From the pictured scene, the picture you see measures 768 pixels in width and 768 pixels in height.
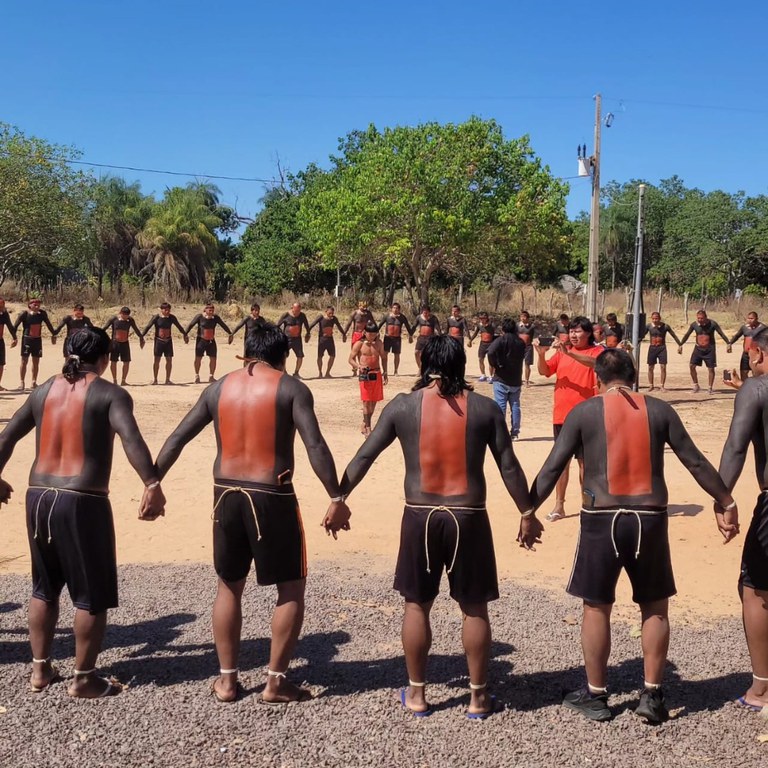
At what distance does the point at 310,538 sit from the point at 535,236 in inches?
1011

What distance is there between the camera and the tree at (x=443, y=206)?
1220 inches

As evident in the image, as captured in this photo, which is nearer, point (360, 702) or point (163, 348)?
point (360, 702)

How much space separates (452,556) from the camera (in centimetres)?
428

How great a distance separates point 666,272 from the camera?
5084cm

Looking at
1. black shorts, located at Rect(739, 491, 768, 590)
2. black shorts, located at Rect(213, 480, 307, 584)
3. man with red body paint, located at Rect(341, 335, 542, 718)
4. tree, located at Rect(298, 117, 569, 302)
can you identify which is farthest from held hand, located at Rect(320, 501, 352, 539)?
tree, located at Rect(298, 117, 569, 302)

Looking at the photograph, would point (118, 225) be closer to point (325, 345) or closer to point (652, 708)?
point (325, 345)

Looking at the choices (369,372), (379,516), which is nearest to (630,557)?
(379,516)

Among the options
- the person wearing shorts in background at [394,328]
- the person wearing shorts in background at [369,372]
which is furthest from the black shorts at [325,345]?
the person wearing shorts in background at [369,372]

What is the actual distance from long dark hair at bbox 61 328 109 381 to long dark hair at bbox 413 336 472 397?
1719 mm

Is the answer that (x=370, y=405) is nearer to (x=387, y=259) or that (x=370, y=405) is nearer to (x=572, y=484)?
(x=572, y=484)

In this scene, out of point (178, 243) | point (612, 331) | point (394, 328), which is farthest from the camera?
point (178, 243)

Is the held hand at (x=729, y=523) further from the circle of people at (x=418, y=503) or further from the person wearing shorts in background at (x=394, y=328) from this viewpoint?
the person wearing shorts in background at (x=394, y=328)

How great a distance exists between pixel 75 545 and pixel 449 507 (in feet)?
6.18

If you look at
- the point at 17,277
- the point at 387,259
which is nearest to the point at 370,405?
the point at 387,259
